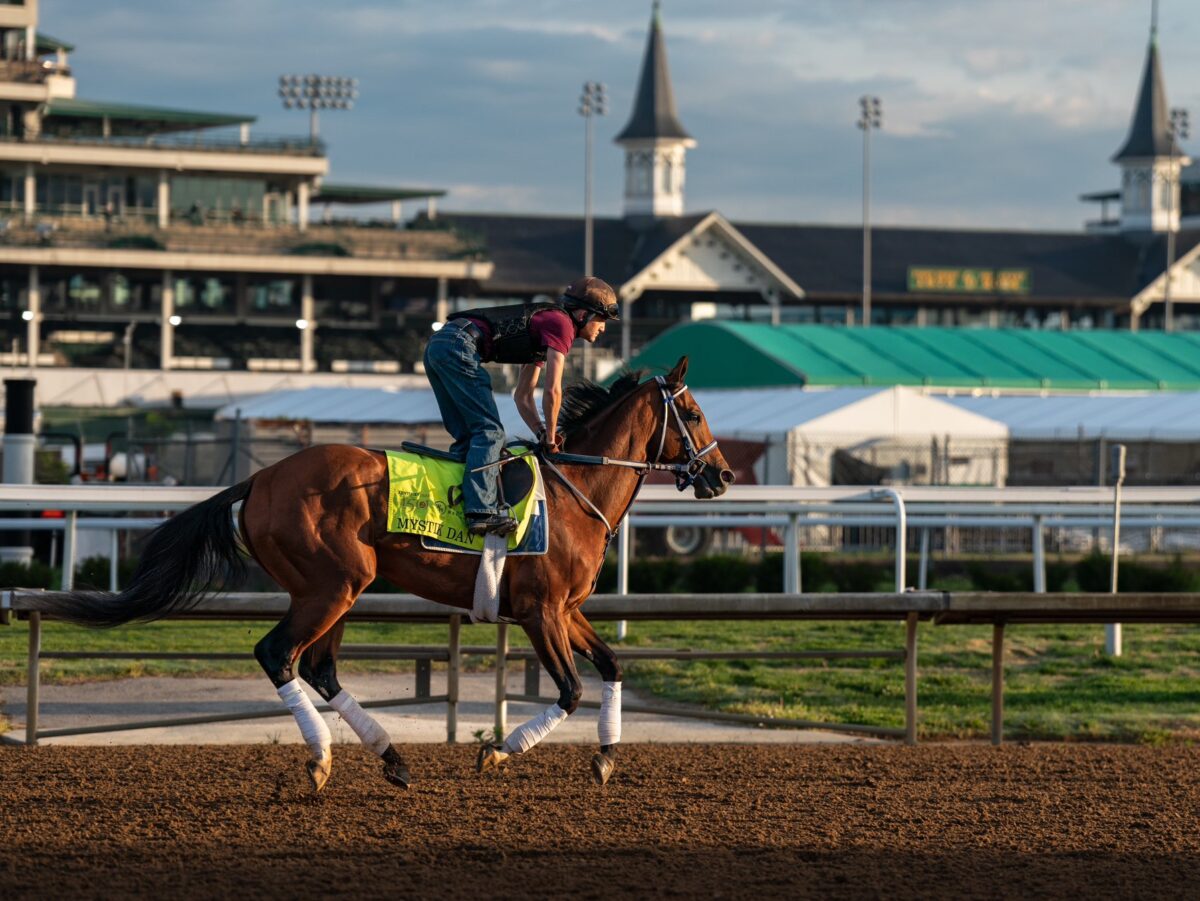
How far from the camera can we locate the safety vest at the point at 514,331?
708 centimetres

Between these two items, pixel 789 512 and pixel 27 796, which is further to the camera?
pixel 789 512

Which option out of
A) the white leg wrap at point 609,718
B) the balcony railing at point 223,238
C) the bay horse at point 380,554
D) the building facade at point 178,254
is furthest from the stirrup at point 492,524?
the balcony railing at point 223,238

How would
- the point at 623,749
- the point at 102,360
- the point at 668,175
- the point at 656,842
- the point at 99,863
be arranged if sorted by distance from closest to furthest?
the point at 99,863, the point at 656,842, the point at 623,749, the point at 102,360, the point at 668,175

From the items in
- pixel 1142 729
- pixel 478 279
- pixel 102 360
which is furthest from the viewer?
pixel 478 279

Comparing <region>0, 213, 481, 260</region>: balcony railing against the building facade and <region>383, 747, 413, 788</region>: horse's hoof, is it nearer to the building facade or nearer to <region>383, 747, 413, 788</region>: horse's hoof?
the building facade

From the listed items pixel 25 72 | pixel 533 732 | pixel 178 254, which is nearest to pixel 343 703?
pixel 533 732

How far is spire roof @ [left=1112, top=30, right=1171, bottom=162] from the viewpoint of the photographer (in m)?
73.0

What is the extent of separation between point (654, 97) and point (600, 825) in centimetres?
6529

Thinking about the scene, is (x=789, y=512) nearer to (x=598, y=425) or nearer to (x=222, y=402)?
(x=598, y=425)

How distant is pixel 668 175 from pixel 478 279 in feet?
31.9

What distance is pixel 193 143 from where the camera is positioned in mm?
60156

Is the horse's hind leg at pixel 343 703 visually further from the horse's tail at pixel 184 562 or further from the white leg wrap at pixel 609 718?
the white leg wrap at pixel 609 718

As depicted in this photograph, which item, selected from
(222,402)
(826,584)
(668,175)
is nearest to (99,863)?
(826,584)

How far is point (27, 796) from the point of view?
6695mm
